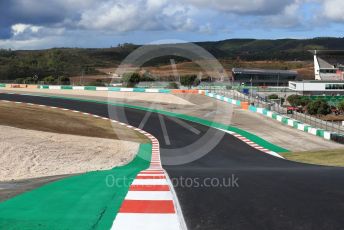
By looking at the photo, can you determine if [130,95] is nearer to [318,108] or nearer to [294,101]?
[318,108]

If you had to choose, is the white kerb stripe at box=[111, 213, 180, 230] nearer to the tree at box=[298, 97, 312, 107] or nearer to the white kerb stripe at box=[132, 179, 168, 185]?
the white kerb stripe at box=[132, 179, 168, 185]

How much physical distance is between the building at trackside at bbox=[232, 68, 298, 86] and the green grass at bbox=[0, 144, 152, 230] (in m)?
141

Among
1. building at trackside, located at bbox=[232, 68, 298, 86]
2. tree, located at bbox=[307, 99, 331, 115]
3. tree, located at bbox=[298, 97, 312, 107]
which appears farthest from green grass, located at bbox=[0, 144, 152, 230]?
building at trackside, located at bbox=[232, 68, 298, 86]

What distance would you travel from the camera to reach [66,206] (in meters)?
7.32

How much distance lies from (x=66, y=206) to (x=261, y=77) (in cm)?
15740

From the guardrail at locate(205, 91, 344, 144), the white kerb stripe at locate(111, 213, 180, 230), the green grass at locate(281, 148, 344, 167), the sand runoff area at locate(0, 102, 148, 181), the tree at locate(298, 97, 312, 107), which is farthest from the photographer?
the tree at locate(298, 97, 312, 107)

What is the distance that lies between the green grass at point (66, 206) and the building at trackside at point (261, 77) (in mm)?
141320

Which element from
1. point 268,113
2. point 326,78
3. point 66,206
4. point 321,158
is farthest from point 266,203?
point 326,78

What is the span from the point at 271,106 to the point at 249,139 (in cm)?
2177

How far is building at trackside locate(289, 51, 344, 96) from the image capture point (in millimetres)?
113812

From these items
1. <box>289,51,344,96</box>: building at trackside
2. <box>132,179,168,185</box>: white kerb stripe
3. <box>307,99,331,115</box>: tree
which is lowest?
<box>307,99,331,115</box>: tree

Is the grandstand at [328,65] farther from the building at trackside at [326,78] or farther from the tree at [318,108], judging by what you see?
the tree at [318,108]

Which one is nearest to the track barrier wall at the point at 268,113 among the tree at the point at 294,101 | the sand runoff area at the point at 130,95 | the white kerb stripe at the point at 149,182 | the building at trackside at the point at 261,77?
the sand runoff area at the point at 130,95

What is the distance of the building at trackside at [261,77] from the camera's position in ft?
501
